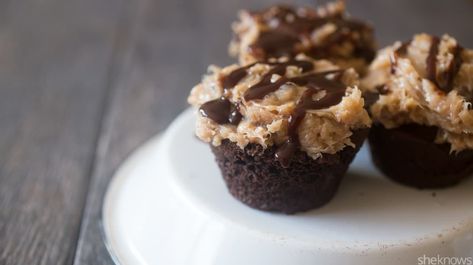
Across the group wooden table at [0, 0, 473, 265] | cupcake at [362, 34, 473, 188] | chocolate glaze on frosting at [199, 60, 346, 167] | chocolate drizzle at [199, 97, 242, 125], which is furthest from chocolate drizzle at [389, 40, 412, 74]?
wooden table at [0, 0, 473, 265]

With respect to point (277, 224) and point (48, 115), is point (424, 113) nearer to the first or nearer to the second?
point (277, 224)

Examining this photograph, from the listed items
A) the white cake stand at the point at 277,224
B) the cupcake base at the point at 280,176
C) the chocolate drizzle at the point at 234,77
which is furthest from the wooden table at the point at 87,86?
the chocolate drizzle at the point at 234,77

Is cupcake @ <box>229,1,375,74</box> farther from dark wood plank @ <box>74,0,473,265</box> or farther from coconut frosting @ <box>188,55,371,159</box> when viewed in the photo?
dark wood plank @ <box>74,0,473,265</box>

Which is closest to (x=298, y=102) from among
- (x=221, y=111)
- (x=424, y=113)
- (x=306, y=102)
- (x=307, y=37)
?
(x=306, y=102)

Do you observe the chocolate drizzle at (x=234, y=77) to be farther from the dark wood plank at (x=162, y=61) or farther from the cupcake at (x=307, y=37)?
the dark wood plank at (x=162, y=61)

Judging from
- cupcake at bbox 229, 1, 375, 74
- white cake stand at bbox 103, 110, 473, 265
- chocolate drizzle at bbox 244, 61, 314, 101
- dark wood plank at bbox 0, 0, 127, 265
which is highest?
chocolate drizzle at bbox 244, 61, 314, 101

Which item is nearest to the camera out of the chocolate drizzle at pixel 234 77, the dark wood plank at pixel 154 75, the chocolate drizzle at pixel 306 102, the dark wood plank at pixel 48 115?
the chocolate drizzle at pixel 306 102

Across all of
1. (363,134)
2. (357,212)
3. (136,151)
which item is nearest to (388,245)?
(357,212)
